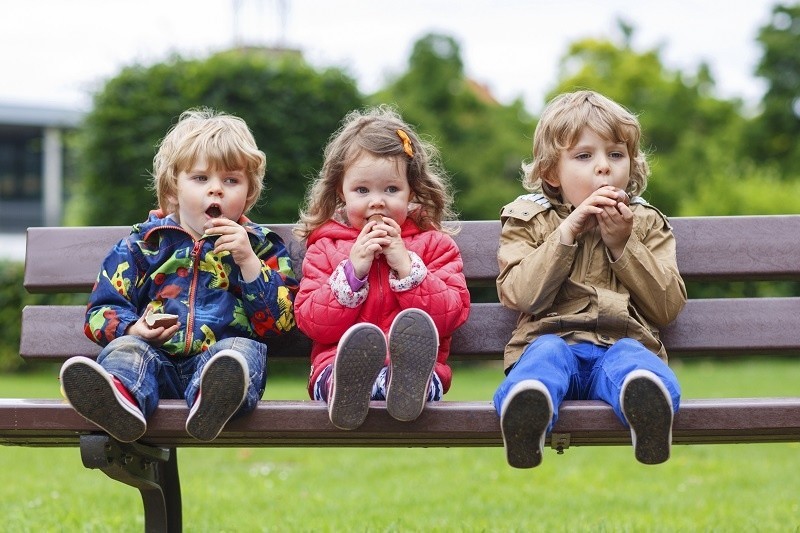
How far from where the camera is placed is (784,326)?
344 centimetres

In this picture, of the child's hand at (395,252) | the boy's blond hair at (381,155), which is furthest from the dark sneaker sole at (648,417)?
the boy's blond hair at (381,155)

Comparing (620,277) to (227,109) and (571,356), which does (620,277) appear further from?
(227,109)

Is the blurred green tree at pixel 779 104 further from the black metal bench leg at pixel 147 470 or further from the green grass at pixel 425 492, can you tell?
the black metal bench leg at pixel 147 470

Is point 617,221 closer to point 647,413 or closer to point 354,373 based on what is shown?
point 647,413

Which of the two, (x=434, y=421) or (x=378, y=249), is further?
(x=378, y=249)

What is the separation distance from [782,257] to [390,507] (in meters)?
2.02

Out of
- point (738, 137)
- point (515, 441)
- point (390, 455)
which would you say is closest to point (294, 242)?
point (515, 441)

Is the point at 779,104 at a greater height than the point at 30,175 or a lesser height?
greater

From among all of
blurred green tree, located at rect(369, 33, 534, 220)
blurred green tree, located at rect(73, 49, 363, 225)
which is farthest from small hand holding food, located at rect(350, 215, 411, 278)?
blurred green tree, located at rect(369, 33, 534, 220)

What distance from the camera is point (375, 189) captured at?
10.4 feet

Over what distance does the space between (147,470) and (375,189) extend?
41.9 inches

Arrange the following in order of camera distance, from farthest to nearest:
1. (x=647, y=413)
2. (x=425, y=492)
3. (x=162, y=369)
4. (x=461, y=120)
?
(x=461, y=120) < (x=425, y=492) < (x=162, y=369) < (x=647, y=413)

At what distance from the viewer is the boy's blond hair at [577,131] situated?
3.15m

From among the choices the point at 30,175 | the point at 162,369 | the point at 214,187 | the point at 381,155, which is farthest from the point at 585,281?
the point at 30,175
